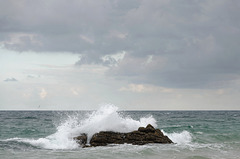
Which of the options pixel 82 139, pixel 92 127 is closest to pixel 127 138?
pixel 92 127

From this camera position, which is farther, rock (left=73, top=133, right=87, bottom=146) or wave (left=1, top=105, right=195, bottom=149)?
wave (left=1, top=105, right=195, bottom=149)

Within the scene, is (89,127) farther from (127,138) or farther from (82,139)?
(127,138)

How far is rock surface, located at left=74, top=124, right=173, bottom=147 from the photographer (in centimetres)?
1941

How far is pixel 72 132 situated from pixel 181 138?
29.8 ft

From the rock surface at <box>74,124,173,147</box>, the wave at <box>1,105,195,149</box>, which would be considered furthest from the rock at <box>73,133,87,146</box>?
the wave at <box>1,105,195,149</box>

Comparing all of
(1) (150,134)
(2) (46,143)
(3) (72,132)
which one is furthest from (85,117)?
(1) (150,134)

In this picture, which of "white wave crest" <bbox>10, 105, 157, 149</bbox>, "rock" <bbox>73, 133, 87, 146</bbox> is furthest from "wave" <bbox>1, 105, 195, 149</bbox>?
"rock" <bbox>73, 133, 87, 146</bbox>

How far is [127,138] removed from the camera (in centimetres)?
1964

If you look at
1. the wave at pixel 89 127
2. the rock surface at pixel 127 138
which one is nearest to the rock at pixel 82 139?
the rock surface at pixel 127 138

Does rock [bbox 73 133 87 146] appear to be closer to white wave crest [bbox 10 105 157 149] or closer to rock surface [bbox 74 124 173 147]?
rock surface [bbox 74 124 173 147]

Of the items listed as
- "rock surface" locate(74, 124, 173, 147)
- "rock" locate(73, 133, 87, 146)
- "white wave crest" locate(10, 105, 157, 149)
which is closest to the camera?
"rock surface" locate(74, 124, 173, 147)

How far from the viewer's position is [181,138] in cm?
2519

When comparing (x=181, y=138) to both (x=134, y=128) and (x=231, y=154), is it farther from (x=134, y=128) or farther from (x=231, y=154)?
(x=231, y=154)

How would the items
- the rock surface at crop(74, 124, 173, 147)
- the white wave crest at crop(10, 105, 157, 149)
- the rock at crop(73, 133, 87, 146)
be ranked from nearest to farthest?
the rock surface at crop(74, 124, 173, 147)
the rock at crop(73, 133, 87, 146)
the white wave crest at crop(10, 105, 157, 149)
